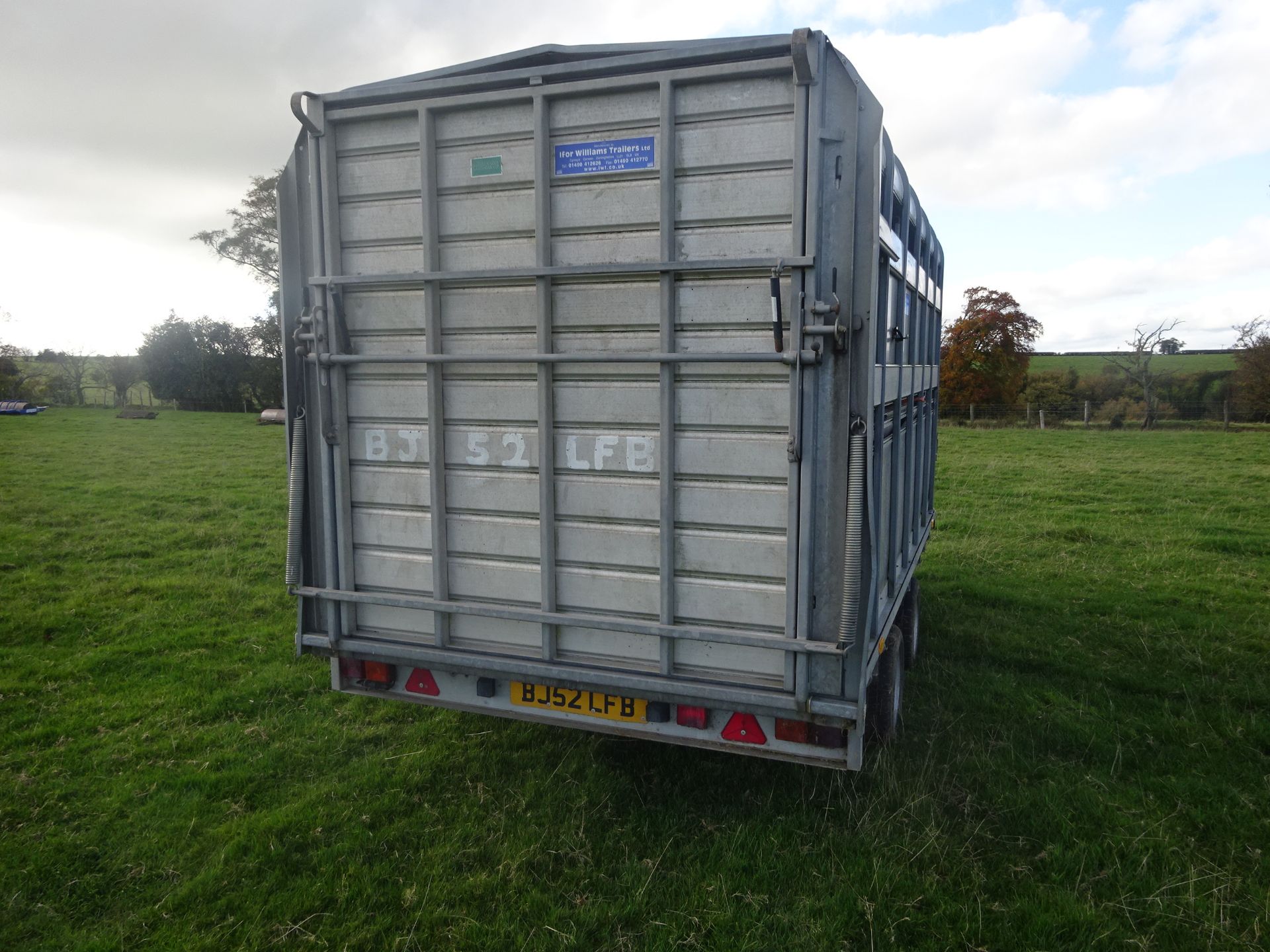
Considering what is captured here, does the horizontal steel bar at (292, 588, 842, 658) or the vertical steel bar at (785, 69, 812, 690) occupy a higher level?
the vertical steel bar at (785, 69, 812, 690)

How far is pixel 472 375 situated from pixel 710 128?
1535mm

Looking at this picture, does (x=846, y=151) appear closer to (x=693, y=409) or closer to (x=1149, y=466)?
(x=693, y=409)

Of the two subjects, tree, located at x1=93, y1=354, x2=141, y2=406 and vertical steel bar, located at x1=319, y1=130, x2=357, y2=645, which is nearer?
vertical steel bar, located at x1=319, y1=130, x2=357, y2=645

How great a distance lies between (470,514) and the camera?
4.11 meters

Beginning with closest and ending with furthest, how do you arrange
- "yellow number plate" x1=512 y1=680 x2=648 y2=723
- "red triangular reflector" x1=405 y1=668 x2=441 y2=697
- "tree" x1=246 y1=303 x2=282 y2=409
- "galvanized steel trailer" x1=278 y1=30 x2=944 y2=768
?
"galvanized steel trailer" x1=278 y1=30 x2=944 y2=768 < "yellow number plate" x1=512 y1=680 x2=648 y2=723 < "red triangular reflector" x1=405 y1=668 x2=441 y2=697 < "tree" x1=246 y1=303 x2=282 y2=409

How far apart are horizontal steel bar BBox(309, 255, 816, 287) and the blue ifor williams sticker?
414 millimetres

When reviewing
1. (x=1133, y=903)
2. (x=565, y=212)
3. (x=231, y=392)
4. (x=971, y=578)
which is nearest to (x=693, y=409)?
(x=565, y=212)

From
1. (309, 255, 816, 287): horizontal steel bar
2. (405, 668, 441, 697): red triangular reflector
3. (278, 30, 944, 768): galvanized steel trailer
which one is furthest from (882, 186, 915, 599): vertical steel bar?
(405, 668, 441, 697): red triangular reflector

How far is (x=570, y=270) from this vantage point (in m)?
3.71

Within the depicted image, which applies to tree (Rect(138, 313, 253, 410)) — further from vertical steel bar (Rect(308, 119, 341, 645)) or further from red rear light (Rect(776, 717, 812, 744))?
red rear light (Rect(776, 717, 812, 744))

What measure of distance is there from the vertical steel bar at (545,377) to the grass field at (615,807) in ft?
3.74

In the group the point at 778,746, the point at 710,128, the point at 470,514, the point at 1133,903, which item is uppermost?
the point at 710,128

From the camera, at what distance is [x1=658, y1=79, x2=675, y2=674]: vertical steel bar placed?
3.56 meters

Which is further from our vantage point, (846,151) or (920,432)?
(920,432)
